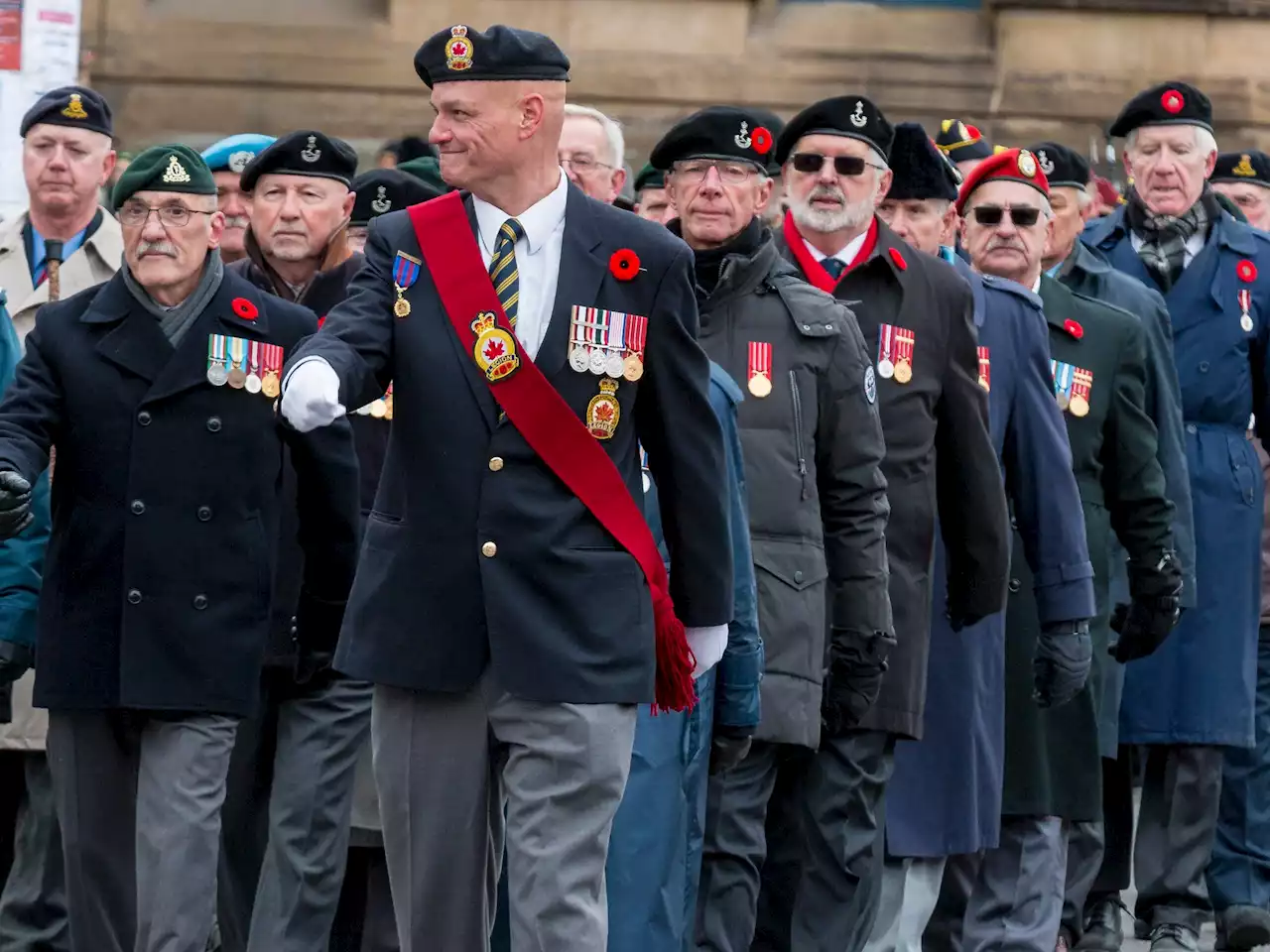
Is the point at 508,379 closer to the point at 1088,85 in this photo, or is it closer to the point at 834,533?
the point at 834,533

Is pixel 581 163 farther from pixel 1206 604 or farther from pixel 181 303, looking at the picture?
pixel 1206 604

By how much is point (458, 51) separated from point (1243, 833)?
5.52 meters

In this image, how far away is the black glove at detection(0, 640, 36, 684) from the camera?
8.82 m

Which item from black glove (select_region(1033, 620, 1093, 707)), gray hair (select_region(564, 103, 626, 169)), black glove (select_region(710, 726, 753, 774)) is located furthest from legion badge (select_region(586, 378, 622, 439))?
gray hair (select_region(564, 103, 626, 169))

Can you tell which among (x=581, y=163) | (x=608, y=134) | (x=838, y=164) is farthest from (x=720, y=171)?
(x=608, y=134)

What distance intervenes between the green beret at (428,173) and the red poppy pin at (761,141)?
181 centimetres

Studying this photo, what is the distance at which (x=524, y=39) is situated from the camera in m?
7.07

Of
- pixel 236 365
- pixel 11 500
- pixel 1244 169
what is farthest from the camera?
pixel 1244 169

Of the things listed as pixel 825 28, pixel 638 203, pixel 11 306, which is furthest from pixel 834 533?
pixel 825 28

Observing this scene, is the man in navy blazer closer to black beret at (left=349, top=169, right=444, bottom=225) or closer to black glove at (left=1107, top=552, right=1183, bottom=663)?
black beret at (left=349, top=169, right=444, bottom=225)

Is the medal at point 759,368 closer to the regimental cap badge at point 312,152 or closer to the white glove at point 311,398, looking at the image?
the regimental cap badge at point 312,152

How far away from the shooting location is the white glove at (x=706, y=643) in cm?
721

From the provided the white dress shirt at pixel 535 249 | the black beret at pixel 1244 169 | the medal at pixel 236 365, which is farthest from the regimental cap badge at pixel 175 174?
the black beret at pixel 1244 169

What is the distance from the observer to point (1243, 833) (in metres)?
11.5
